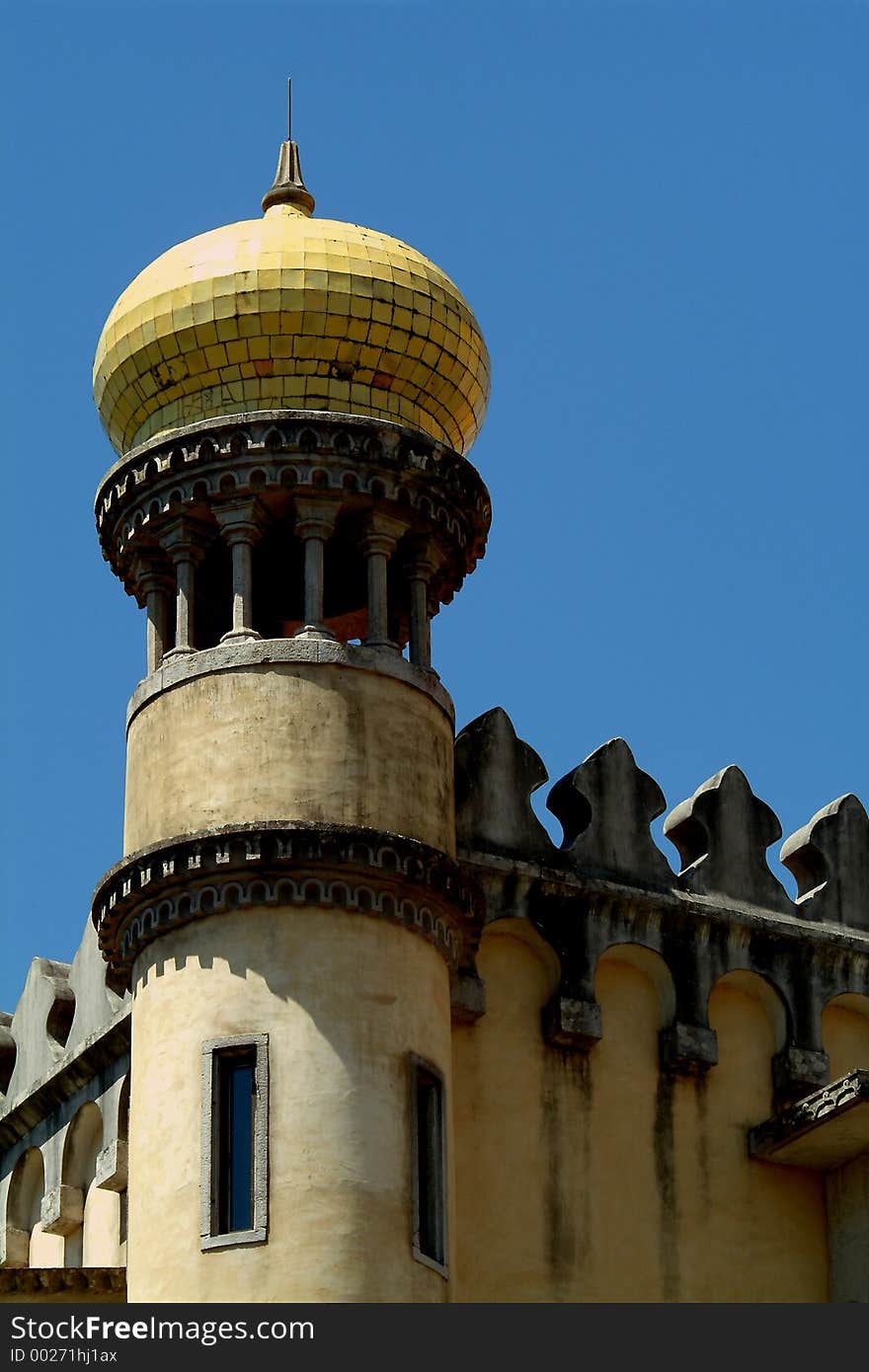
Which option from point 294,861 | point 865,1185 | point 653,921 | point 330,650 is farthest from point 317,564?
point 865,1185

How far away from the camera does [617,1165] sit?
27.6m

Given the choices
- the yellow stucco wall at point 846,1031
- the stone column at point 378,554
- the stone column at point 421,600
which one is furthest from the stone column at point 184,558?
the yellow stucco wall at point 846,1031

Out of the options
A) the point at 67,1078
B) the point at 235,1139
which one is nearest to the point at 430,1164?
the point at 235,1139

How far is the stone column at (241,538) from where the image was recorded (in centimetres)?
2653

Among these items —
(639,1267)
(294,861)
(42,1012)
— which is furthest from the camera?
(42,1012)

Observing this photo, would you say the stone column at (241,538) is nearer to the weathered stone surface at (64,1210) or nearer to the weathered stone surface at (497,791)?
the weathered stone surface at (497,791)

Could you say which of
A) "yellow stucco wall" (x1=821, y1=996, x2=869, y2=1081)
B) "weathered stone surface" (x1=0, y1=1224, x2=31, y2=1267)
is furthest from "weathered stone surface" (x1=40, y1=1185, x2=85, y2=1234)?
"yellow stucco wall" (x1=821, y1=996, x2=869, y2=1081)

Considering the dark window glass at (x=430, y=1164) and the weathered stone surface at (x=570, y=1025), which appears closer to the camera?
the dark window glass at (x=430, y=1164)

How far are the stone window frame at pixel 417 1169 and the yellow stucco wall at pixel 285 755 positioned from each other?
1.73 meters

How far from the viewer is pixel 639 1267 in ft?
89.7

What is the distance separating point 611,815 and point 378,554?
132 inches

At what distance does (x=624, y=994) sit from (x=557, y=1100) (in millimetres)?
1247

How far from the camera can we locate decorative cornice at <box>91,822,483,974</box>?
82.9 ft

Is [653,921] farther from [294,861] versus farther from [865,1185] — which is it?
[294,861]
